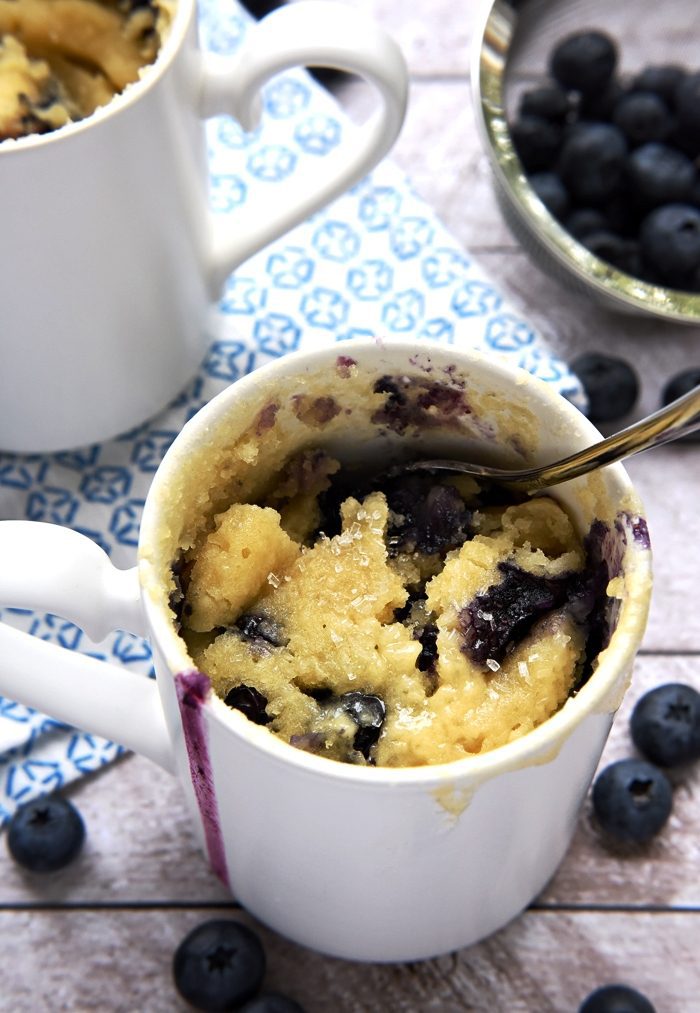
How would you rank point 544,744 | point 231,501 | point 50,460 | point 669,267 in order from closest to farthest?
point 544,744 → point 231,501 → point 50,460 → point 669,267

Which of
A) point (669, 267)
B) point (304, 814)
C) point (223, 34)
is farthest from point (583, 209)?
point (304, 814)

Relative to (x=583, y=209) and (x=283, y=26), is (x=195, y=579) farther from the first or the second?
(x=583, y=209)

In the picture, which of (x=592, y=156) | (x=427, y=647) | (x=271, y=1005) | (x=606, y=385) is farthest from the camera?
(x=592, y=156)

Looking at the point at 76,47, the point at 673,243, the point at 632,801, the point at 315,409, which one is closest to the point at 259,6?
the point at 76,47

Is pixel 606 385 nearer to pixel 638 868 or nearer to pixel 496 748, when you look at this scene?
pixel 638 868

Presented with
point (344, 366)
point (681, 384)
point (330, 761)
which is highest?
point (344, 366)

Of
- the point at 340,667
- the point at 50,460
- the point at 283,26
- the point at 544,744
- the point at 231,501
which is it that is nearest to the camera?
the point at 544,744
